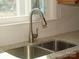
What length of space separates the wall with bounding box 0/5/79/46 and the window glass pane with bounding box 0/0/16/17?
7.0 inches

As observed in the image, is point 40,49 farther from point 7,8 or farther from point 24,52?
point 7,8

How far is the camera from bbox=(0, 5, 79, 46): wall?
1857 mm

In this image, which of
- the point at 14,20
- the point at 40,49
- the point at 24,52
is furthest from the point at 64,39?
the point at 14,20

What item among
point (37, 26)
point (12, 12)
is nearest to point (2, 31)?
point (12, 12)

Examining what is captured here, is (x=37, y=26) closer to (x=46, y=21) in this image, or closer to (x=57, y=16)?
(x=46, y=21)

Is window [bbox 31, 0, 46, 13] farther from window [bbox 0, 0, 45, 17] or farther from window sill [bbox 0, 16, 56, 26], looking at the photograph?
window sill [bbox 0, 16, 56, 26]

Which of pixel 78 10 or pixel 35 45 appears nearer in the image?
pixel 35 45

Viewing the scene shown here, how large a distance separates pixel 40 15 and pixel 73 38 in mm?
494

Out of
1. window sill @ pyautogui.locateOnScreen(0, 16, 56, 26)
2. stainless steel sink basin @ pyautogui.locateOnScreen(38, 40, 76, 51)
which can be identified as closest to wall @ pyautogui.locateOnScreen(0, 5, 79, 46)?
window sill @ pyautogui.locateOnScreen(0, 16, 56, 26)

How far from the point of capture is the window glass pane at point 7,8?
1929mm

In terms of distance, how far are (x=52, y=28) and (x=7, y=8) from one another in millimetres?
637

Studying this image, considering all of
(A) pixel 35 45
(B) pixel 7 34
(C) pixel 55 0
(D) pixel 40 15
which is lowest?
(A) pixel 35 45

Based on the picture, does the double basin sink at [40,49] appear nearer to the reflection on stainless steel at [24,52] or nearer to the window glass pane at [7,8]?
the reflection on stainless steel at [24,52]

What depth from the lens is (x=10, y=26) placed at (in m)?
1.87
